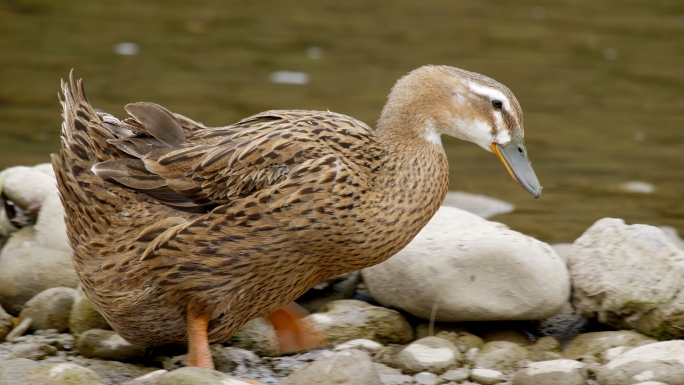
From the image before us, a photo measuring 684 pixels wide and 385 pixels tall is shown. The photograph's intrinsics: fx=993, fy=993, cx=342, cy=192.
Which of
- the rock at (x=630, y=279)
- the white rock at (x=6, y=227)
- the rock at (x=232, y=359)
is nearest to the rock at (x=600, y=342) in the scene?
the rock at (x=630, y=279)

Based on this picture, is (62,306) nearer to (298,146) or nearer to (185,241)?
(185,241)

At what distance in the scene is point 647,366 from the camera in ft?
15.4

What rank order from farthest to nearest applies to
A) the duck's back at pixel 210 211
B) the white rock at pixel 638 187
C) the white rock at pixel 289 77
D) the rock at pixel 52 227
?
1. the white rock at pixel 289 77
2. the white rock at pixel 638 187
3. the rock at pixel 52 227
4. the duck's back at pixel 210 211

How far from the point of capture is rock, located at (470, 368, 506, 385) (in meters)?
5.03

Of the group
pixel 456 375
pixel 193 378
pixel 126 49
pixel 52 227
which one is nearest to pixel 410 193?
pixel 456 375

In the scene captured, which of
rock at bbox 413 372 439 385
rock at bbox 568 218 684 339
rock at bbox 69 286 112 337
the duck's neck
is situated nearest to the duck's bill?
the duck's neck

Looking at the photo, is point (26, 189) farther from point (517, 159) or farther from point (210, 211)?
point (517, 159)

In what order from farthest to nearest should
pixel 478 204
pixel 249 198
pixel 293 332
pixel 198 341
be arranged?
pixel 478 204, pixel 293 332, pixel 198 341, pixel 249 198

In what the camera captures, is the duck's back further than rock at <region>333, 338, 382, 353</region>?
No

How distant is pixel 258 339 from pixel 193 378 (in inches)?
49.5

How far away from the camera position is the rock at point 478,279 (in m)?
5.41

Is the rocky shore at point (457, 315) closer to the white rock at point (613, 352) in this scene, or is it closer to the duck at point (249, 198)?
the white rock at point (613, 352)

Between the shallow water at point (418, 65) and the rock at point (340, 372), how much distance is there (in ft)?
11.2

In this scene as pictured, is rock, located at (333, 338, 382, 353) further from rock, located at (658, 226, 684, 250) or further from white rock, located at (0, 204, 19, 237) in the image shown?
rock, located at (658, 226, 684, 250)
